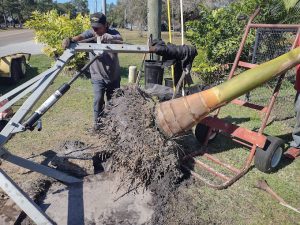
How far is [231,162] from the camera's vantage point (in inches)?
207

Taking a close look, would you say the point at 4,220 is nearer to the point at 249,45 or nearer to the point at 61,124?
the point at 61,124

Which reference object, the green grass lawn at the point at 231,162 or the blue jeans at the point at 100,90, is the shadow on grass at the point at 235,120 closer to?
the green grass lawn at the point at 231,162

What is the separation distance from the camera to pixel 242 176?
4.82 meters

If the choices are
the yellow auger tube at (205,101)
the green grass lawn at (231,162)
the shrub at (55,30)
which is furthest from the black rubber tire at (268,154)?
the shrub at (55,30)

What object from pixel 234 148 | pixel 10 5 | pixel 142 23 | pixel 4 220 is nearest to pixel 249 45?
pixel 234 148

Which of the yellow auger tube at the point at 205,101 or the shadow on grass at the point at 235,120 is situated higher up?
the yellow auger tube at the point at 205,101

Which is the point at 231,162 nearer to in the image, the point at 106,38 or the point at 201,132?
the point at 201,132

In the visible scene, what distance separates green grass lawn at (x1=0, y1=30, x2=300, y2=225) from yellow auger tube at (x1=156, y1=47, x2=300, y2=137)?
97 centimetres

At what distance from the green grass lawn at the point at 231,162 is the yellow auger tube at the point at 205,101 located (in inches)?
38.3

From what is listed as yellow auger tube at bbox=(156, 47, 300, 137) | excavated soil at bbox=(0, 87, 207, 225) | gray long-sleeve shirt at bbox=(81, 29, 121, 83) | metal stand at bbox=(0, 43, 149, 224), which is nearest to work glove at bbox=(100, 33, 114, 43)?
gray long-sleeve shirt at bbox=(81, 29, 121, 83)

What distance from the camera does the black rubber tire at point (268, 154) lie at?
15.5 feet

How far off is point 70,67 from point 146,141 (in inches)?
320

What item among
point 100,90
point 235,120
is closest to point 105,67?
point 100,90

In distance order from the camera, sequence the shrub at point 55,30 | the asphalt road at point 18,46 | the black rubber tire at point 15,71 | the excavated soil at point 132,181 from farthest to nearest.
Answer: the asphalt road at point 18,46 → the shrub at point 55,30 → the black rubber tire at point 15,71 → the excavated soil at point 132,181
